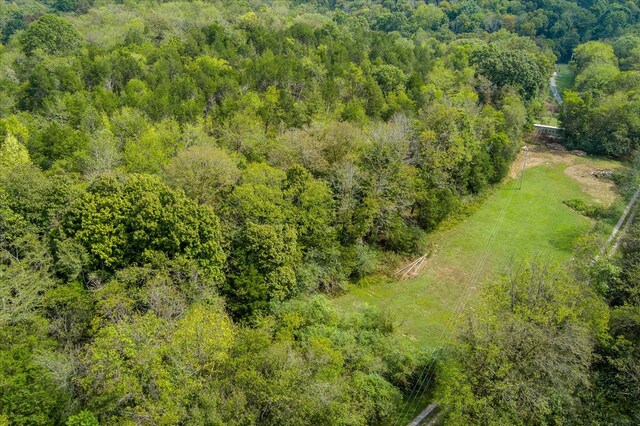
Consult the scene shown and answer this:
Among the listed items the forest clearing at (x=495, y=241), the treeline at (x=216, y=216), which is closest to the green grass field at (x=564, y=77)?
the treeline at (x=216, y=216)

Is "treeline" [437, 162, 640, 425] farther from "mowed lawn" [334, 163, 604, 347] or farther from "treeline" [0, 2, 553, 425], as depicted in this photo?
"mowed lawn" [334, 163, 604, 347]

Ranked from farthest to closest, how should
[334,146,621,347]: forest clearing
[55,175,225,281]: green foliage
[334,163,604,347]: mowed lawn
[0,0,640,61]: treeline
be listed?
[0,0,640,61]: treeline, [334,146,621,347]: forest clearing, [334,163,604,347]: mowed lawn, [55,175,225,281]: green foliage

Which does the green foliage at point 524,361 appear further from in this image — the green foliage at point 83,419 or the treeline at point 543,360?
the green foliage at point 83,419

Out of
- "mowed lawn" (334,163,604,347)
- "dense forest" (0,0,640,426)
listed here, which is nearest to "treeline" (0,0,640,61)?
"dense forest" (0,0,640,426)

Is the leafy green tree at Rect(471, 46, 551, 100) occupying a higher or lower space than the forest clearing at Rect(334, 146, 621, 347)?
higher

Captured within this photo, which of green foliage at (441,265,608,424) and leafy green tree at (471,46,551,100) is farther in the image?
leafy green tree at (471,46,551,100)

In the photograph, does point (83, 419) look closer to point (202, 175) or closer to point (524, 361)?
point (202, 175)

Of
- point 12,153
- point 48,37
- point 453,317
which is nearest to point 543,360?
point 453,317
